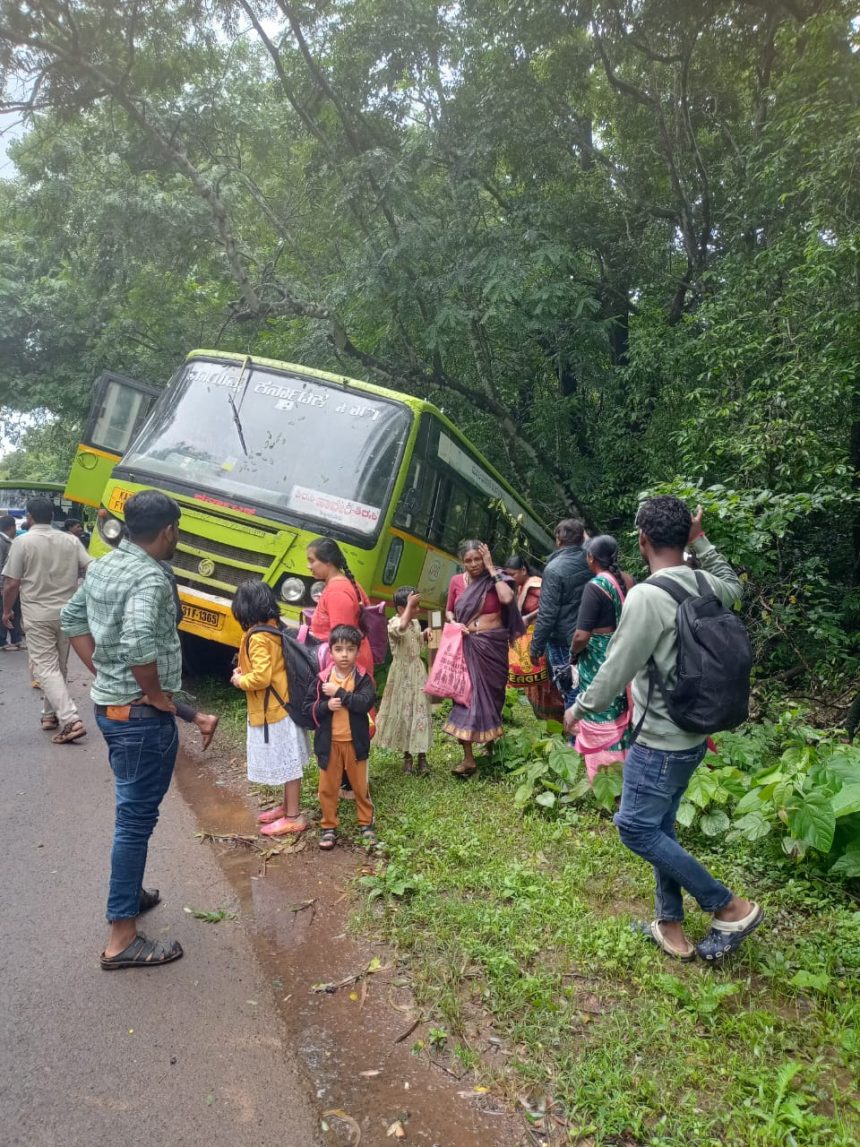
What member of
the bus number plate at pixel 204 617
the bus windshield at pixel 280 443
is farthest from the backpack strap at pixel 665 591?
the bus number plate at pixel 204 617

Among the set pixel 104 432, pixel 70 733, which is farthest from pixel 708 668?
pixel 104 432

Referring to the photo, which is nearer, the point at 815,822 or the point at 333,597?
the point at 815,822

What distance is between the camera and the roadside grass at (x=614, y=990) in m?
2.36

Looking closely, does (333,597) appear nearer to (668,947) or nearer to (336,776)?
(336,776)

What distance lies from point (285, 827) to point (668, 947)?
83.2 inches

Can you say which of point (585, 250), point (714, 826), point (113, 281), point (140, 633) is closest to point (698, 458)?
point (714, 826)

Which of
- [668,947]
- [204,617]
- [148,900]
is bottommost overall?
[148,900]

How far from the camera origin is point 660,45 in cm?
1143

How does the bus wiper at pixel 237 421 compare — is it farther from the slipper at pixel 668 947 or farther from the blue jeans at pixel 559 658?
the slipper at pixel 668 947

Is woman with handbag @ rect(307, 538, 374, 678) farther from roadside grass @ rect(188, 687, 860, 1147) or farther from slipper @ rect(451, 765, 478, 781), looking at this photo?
roadside grass @ rect(188, 687, 860, 1147)

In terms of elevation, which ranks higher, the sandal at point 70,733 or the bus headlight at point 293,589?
the bus headlight at point 293,589

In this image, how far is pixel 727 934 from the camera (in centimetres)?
298

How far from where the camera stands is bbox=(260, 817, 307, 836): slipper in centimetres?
428

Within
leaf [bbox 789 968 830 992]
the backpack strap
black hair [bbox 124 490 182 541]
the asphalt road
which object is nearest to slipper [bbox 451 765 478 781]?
the asphalt road
